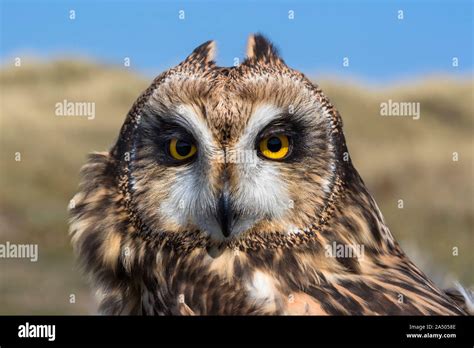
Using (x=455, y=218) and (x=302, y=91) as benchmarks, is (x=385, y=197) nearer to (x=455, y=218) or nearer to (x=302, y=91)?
(x=455, y=218)

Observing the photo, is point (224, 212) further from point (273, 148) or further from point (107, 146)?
point (107, 146)

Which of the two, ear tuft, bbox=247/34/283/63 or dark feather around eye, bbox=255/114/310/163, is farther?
ear tuft, bbox=247/34/283/63

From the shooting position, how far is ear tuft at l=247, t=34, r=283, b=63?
330cm

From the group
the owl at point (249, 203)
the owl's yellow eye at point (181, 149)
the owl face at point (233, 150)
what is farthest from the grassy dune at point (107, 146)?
the owl's yellow eye at point (181, 149)

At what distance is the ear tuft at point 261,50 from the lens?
3.30 metres

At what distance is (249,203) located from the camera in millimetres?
3182

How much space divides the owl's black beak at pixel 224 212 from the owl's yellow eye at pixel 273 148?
0.22m

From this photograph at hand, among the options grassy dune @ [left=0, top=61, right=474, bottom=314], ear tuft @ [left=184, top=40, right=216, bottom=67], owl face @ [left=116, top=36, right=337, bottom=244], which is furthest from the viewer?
grassy dune @ [left=0, top=61, right=474, bottom=314]

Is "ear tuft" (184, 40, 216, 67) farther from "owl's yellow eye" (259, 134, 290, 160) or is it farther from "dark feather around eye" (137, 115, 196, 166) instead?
"owl's yellow eye" (259, 134, 290, 160)

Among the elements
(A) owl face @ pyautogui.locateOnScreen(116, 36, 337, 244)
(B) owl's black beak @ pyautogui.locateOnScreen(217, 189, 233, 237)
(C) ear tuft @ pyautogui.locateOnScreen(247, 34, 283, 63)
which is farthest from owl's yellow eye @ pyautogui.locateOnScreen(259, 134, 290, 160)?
(C) ear tuft @ pyautogui.locateOnScreen(247, 34, 283, 63)

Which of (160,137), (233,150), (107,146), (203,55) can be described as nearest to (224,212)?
(233,150)

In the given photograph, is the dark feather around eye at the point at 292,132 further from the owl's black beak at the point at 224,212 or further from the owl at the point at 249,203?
the owl's black beak at the point at 224,212

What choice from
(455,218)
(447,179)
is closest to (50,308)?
(455,218)
